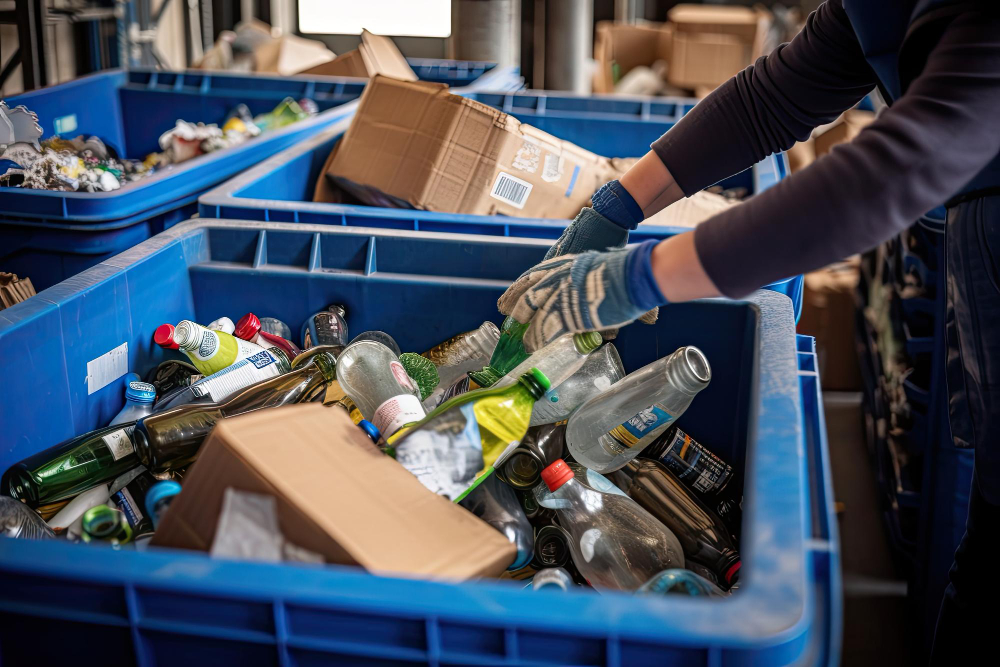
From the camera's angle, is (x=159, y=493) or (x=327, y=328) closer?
(x=159, y=493)

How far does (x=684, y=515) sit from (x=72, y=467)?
1023mm

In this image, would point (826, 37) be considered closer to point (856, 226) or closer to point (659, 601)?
point (856, 226)

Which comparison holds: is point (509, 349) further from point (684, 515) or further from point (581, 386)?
point (684, 515)

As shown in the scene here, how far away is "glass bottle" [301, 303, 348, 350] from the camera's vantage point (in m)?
1.63

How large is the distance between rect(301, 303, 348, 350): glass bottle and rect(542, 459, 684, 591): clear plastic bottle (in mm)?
593

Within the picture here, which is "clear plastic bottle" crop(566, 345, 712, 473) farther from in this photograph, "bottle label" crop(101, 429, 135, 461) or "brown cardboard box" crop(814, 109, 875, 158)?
"brown cardboard box" crop(814, 109, 875, 158)

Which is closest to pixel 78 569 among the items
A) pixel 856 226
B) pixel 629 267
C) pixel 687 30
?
pixel 629 267

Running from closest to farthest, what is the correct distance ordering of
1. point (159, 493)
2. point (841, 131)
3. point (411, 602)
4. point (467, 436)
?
point (411, 602) → point (159, 493) → point (467, 436) → point (841, 131)

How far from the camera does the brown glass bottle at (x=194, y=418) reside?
1302mm

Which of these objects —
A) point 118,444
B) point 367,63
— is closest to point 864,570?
point 118,444

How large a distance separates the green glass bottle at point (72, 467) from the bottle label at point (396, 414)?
1.39ft

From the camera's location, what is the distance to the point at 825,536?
0.88 meters

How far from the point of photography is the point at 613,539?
131cm

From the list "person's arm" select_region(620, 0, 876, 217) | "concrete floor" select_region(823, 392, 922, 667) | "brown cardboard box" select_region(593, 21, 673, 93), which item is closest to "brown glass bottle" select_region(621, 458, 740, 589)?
"person's arm" select_region(620, 0, 876, 217)
